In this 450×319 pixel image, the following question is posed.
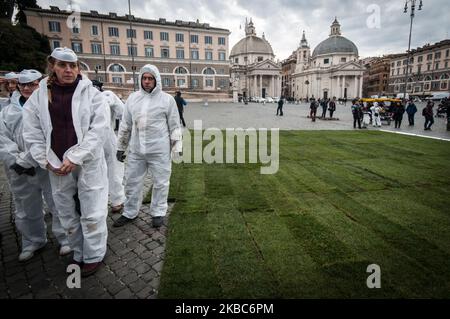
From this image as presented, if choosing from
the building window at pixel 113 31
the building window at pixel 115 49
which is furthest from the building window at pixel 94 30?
the building window at pixel 115 49

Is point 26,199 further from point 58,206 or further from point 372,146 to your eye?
point 372,146

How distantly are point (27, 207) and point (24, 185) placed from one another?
294mm

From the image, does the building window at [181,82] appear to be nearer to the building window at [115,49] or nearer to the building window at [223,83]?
the building window at [223,83]

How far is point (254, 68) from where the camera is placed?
9306 centimetres

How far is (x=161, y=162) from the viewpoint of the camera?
13.6ft

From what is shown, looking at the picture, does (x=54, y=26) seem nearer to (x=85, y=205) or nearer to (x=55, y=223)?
(x=55, y=223)

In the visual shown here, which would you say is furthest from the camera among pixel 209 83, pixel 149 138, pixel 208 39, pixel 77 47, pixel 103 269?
pixel 209 83

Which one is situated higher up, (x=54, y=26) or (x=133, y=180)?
(x=54, y=26)

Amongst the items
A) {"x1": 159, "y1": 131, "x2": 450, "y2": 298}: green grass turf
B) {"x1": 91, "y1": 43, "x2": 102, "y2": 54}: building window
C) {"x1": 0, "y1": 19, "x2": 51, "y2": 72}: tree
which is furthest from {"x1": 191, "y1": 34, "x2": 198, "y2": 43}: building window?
{"x1": 159, "y1": 131, "x2": 450, "y2": 298}: green grass turf

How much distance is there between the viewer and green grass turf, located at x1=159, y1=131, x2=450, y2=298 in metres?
2.86

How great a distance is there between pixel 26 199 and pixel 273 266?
3.28 metres

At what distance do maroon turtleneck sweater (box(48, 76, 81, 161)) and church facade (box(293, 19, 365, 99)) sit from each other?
326 ft

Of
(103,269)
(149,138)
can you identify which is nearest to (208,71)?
(149,138)

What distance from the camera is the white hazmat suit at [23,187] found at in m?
3.39
